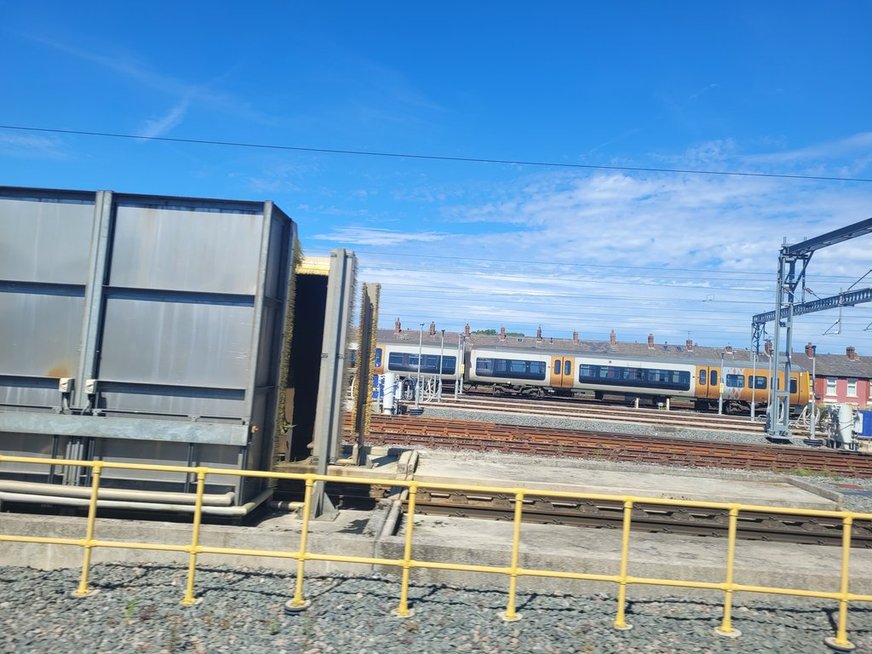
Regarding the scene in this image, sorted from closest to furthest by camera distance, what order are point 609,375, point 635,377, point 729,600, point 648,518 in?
point 729,600 < point 648,518 < point 635,377 < point 609,375

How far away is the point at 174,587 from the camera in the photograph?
193 inches

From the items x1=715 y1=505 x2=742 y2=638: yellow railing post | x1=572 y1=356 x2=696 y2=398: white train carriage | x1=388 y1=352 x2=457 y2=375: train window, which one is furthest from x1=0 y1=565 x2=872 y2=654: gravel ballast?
x1=388 y1=352 x2=457 y2=375: train window

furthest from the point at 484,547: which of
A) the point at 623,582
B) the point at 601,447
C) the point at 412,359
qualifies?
the point at 412,359

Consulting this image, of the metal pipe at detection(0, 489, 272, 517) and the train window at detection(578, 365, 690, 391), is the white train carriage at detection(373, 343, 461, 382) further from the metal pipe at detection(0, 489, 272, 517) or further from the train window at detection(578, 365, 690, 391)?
the metal pipe at detection(0, 489, 272, 517)

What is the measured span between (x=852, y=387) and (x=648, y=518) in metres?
52.6

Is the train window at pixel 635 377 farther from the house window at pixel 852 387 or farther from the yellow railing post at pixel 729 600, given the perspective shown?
the yellow railing post at pixel 729 600

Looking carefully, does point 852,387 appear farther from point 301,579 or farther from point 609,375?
point 301,579

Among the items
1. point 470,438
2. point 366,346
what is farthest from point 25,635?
point 470,438

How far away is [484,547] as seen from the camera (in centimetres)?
569

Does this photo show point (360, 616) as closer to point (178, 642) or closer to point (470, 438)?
point (178, 642)

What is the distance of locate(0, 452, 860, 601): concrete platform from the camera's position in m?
5.29

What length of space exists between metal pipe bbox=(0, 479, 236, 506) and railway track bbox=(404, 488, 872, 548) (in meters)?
2.90

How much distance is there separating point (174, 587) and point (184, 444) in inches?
63.2

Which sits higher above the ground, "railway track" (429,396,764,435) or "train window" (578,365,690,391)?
"train window" (578,365,690,391)
